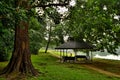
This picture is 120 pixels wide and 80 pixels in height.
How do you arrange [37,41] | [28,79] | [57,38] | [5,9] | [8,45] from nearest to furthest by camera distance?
[5,9] < [28,79] < [8,45] < [37,41] < [57,38]

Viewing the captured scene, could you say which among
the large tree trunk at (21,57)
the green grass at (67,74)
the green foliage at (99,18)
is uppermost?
the green foliage at (99,18)

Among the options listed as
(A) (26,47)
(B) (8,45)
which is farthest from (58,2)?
(B) (8,45)

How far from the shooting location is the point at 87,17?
101ft

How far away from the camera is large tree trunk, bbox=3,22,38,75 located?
19156 mm

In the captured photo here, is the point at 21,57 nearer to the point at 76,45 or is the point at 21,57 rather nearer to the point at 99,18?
the point at 99,18

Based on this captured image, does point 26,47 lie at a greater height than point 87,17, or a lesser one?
lesser

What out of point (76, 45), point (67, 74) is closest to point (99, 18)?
point (76, 45)

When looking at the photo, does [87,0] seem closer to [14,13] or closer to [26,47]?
[26,47]

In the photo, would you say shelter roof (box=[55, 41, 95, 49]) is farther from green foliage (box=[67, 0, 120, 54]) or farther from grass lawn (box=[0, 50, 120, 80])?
grass lawn (box=[0, 50, 120, 80])

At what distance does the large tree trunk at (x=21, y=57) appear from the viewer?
1916 centimetres

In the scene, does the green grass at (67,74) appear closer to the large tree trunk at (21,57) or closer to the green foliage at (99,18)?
the large tree trunk at (21,57)

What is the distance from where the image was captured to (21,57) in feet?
63.9

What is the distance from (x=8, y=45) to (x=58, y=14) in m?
7.79

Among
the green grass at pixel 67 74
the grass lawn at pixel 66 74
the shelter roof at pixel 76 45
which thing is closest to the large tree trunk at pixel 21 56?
the grass lawn at pixel 66 74
